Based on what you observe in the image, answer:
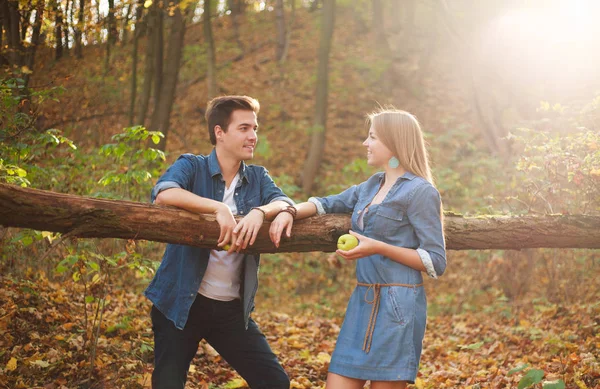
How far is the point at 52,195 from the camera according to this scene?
327 centimetres

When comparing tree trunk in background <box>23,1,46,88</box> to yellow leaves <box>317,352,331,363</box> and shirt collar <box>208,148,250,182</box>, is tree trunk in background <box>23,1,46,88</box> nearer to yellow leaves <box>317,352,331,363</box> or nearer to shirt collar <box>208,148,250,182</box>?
shirt collar <box>208,148,250,182</box>

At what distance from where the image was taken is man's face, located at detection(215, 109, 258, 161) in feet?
12.3

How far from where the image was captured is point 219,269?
3652 mm

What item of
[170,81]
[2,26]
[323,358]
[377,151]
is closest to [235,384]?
[323,358]

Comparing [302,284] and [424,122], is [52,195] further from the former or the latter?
[424,122]

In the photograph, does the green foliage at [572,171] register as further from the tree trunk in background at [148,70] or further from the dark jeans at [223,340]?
the tree trunk in background at [148,70]

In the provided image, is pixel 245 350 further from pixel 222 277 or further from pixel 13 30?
pixel 13 30

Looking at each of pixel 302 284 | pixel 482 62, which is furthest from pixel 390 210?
pixel 482 62

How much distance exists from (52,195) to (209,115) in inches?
46.6

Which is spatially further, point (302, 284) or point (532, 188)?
point (302, 284)

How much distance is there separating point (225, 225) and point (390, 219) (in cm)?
104

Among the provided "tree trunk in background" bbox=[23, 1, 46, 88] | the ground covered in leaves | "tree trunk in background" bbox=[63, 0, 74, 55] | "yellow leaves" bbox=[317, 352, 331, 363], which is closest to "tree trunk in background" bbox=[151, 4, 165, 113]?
"tree trunk in background" bbox=[63, 0, 74, 55]

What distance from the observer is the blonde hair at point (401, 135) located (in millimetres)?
3389

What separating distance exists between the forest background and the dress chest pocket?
1.92 metres
